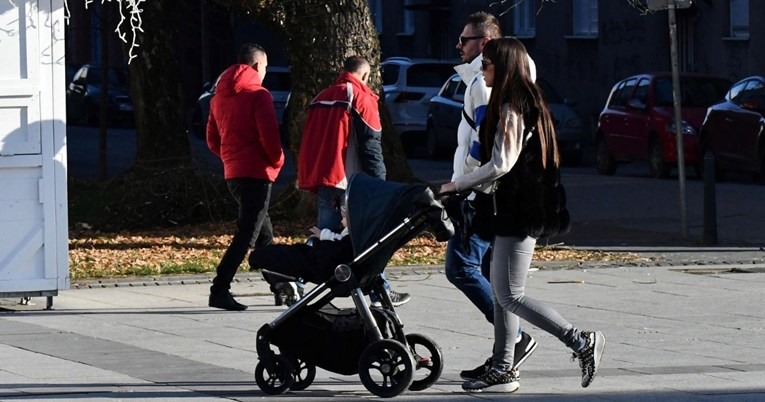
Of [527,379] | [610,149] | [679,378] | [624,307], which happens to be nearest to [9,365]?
[527,379]

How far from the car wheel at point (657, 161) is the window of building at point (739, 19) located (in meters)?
7.26

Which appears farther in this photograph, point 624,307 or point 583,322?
point 624,307

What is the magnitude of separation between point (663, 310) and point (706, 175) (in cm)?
488

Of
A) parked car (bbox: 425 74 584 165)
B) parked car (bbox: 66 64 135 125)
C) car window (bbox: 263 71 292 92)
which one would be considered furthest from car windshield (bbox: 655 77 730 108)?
parked car (bbox: 66 64 135 125)

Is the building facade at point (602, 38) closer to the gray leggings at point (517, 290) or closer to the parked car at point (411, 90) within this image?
the parked car at point (411, 90)

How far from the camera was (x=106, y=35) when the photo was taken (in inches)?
910

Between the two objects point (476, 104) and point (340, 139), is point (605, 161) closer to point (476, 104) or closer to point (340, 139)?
point (340, 139)

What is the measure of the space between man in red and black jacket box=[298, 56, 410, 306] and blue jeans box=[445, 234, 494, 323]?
2.13 meters

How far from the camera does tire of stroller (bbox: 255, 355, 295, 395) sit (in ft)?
26.2

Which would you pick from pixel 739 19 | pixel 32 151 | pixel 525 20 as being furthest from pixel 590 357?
pixel 525 20

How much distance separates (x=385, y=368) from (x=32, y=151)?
13.2 feet

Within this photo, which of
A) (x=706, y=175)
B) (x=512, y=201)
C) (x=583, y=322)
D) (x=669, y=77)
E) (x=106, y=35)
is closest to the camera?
(x=512, y=201)

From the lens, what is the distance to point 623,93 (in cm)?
2569

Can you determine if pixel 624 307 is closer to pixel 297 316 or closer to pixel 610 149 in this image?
pixel 297 316
